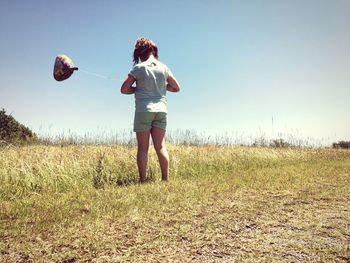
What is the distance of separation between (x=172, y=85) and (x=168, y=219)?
2.73 m

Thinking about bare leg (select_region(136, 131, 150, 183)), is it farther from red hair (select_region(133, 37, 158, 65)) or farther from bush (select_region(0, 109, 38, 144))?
bush (select_region(0, 109, 38, 144))

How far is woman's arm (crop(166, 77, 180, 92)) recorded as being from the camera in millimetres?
5172

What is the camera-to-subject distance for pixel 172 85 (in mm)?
5227

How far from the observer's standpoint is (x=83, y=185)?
493 centimetres

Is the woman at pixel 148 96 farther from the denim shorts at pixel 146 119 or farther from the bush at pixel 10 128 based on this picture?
the bush at pixel 10 128

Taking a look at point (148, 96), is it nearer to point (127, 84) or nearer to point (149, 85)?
point (149, 85)

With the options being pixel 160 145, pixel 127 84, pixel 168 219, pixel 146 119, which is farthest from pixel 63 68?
pixel 168 219

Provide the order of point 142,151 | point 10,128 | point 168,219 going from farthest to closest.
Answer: point 10,128 < point 142,151 < point 168,219

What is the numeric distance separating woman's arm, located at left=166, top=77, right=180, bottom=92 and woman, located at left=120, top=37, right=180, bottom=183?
0.04 m

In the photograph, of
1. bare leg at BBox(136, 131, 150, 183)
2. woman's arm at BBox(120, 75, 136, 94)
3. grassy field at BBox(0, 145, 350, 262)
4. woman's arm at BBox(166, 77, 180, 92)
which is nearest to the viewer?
grassy field at BBox(0, 145, 350, 262)

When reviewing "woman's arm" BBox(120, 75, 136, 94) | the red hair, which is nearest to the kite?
"woman's arm" BBox(120, 75, 136, 94)

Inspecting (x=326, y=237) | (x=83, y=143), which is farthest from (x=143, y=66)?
(x=83, y=143)

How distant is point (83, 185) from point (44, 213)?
182 cm

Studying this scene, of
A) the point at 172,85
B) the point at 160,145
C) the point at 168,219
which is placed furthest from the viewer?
the point at 172,85
